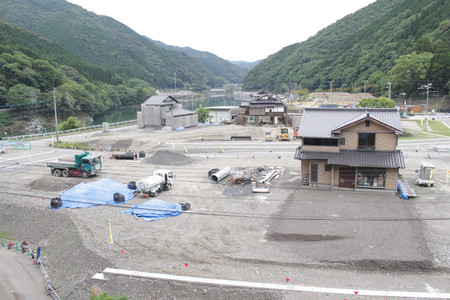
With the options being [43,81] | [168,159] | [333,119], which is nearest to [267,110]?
[168,159]

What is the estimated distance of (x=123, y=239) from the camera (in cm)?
1966

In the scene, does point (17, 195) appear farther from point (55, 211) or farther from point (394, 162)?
point (394, 162)

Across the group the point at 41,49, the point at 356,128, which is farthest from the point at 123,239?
the point at 41,49

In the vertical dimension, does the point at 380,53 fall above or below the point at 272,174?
above

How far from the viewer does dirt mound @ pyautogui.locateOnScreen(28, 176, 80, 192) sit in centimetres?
2923

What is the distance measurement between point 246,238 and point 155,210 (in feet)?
23.4

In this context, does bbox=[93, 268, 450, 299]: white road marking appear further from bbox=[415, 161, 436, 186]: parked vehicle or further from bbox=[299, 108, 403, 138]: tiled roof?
bbox=[415, 161, 436, 186]: parked vehicle

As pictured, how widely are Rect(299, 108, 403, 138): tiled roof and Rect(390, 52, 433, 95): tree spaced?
65.6 meters

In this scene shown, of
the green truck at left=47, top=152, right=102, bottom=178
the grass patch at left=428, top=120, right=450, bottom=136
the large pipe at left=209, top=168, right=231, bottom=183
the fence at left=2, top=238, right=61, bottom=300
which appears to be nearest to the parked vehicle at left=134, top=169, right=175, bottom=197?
the large pipe at left=209, top=168, right=231, bottom=183

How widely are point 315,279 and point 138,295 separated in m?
8.00

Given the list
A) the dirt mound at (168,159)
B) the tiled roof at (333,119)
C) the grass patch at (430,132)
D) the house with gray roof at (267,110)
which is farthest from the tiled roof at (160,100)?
the grass patch at (430,132)

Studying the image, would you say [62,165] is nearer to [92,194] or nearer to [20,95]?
[92,194]

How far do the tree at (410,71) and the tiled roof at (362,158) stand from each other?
226 ft

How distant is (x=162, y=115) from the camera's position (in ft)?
213
